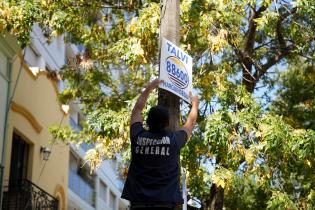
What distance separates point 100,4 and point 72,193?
11528mm

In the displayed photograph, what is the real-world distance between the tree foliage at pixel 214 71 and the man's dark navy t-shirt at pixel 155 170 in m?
5.30

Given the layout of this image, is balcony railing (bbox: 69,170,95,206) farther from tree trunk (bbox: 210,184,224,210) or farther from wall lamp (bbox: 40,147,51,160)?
tree trunk (bbox: 210,184,224,210)

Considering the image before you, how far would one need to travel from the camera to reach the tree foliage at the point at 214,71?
34.5ft

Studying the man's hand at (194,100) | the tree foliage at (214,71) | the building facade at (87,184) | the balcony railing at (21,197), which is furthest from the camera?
the building facade at (87,184)

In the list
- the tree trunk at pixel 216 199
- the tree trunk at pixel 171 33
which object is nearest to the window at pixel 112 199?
the tree trunk at pixel 216 199

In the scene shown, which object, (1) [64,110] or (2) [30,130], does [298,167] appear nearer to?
(2) [30,130]

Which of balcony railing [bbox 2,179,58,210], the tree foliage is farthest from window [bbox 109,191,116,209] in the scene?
the tree foliage

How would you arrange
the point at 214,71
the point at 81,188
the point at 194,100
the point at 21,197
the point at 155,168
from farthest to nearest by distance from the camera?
the point at 81,188 < the point at 21,197 < the point at 214,71 < the point at 194,100 < the point at 155,168

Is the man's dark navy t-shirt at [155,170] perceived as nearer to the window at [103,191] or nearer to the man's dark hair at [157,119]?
the man's dark hair at [157,119]

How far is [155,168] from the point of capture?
4.91 metres

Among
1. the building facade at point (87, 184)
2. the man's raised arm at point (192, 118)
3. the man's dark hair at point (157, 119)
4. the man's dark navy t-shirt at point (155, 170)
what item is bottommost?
the man's dark navy t-shirt at point (155, 170)

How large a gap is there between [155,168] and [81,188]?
70.6 feet

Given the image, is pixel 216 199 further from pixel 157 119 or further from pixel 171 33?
pixel 157 119

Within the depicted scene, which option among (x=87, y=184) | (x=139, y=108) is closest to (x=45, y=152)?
(x=87, y=184)
